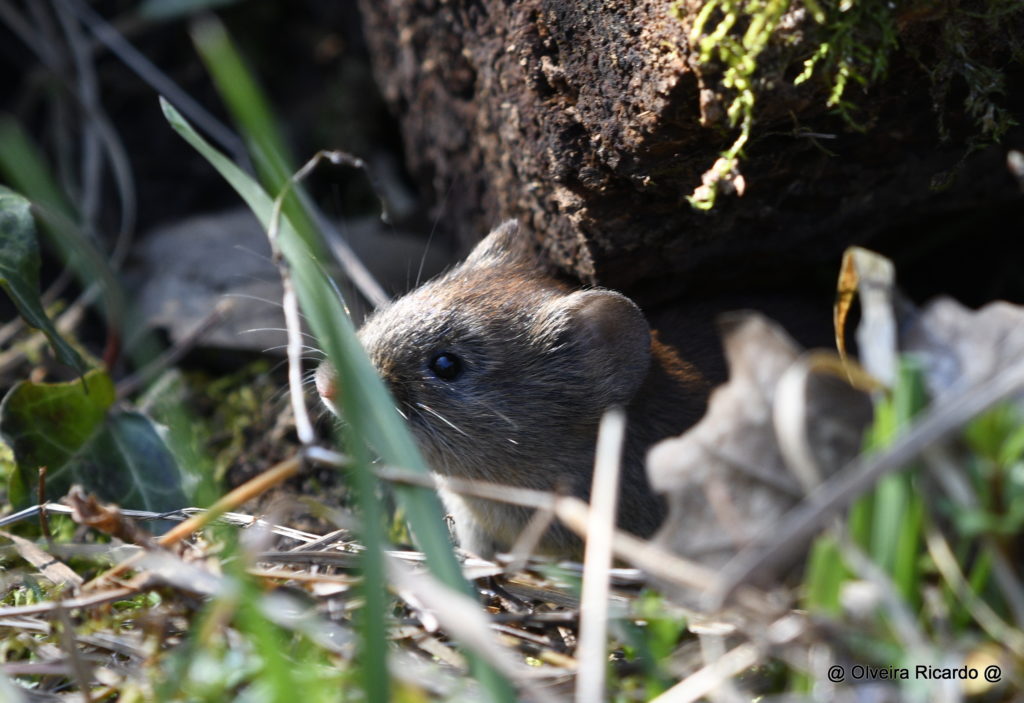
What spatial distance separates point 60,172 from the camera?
572cm

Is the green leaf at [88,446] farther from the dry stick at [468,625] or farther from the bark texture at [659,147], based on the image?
the dry stick at [468,625]

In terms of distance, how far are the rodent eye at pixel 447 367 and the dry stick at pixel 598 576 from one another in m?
1.55

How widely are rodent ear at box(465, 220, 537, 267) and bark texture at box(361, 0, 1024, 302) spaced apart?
0.35 ft

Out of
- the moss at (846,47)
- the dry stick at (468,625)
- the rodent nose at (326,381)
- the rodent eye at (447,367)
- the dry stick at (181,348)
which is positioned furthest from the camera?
the dry stick at (181,348)

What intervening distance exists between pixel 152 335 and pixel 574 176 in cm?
260

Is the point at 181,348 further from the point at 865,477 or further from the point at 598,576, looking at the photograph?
the point at 865,477

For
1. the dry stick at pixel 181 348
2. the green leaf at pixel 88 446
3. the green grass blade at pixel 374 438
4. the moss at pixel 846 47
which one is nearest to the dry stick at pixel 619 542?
the green grass blade at pixel 374 438

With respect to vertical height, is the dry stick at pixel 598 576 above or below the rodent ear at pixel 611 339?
below

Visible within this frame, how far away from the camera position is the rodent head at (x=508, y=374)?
375 centimetres

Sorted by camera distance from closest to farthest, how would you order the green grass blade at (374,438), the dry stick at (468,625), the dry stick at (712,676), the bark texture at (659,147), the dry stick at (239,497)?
1. the dry stick at (468,625)
2. the green grass blade at (374,438)
3. the dry stick at (712,676)
4. the dry stick at (239,497)
5. the bark texture at (659,147)

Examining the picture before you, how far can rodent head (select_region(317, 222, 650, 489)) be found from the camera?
375 centimetres

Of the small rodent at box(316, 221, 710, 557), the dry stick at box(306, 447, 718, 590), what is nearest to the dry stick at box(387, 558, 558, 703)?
the dry stick at box(306, 447, 718, 590)

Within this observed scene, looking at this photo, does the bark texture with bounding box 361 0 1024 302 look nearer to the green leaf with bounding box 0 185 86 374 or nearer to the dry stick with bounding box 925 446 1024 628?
the dry stick with bounding box 925 446 1024 628

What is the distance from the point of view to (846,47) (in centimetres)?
275
